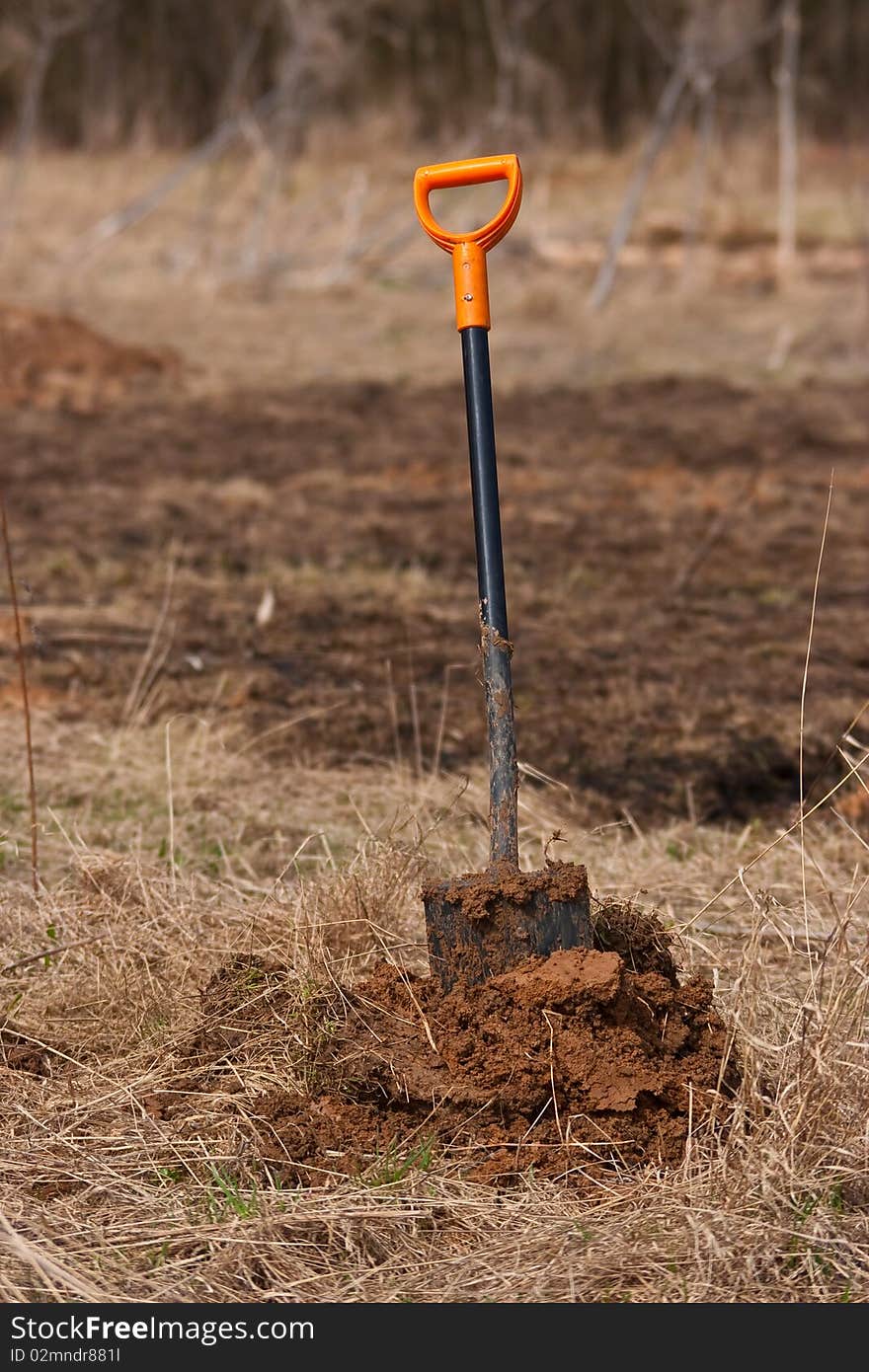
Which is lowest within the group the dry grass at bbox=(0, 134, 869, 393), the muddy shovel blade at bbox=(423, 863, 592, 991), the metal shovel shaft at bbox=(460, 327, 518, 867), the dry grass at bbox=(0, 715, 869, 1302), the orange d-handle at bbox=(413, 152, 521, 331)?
the dry grass at bbox=(0, 715, 869, 1302)

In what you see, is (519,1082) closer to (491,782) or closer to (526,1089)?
(526,1089)

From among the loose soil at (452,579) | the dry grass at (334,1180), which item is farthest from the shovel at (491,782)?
the loose soil at (452,579)

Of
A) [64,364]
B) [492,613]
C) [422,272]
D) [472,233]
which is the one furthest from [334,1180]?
[422,272]

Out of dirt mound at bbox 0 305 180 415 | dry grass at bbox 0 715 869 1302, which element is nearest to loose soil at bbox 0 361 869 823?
dirt mound at bbox 0 305 180 415

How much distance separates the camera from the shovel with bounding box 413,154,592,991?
2.64m

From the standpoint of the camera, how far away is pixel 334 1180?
2.52 meters

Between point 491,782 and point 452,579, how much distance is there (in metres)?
4.77

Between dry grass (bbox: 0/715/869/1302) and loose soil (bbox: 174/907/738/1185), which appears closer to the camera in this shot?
dry grass (bbox: 0/715/869/1302)

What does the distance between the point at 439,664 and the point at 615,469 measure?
182 inches

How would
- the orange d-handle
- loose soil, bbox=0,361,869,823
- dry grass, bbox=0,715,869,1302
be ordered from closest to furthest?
dry grass, bbox=0,715,869,1302, the orange d-handle, loose soil, bbox=0,361,869,823

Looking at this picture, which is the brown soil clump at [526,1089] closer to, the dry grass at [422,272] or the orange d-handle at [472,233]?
the orange d-handle at [472,233]

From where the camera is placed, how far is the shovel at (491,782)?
264cm

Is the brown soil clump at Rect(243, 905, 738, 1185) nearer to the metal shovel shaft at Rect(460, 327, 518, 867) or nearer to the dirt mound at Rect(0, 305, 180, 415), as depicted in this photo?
the metal shovel shaft at Rect(460, 327, 518, 867)
